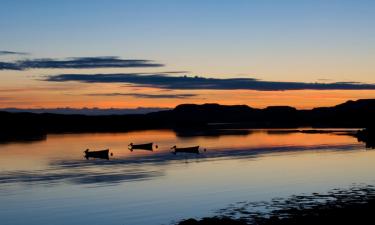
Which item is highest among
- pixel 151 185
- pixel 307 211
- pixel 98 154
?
pixel 307 211

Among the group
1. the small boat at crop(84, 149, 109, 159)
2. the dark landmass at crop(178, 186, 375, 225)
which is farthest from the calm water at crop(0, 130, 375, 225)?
the small boat at crop(84, 149, 109, 159)

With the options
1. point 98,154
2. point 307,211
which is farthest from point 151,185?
point 98,154

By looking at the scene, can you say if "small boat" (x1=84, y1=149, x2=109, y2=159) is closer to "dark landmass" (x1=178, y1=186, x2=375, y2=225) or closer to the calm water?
the calm water

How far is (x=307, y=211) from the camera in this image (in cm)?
3919

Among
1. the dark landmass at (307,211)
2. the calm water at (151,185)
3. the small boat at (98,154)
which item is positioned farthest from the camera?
the small boat at (98,154)

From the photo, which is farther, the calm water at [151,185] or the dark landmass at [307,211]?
the calm water at [151,185]

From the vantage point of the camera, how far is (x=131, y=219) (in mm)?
41750

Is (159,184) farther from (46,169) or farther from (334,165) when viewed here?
(334,165)

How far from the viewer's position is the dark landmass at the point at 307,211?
34.4 m

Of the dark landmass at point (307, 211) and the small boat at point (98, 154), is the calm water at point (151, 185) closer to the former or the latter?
the dark landmass at point (307, 211)

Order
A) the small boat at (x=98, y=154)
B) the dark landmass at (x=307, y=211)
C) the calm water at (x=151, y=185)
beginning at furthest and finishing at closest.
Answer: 1. the small boat at (x=98, y=154)
2. the calm water at (x=151, y=185)
3. the dark landmass at (x=307, y=211)

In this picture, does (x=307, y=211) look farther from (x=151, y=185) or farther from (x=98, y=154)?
(x=98, y=154)

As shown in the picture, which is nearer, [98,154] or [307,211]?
[307,211]

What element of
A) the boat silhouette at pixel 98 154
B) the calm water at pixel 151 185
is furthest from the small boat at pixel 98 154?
the calm water at pixel 151 185
